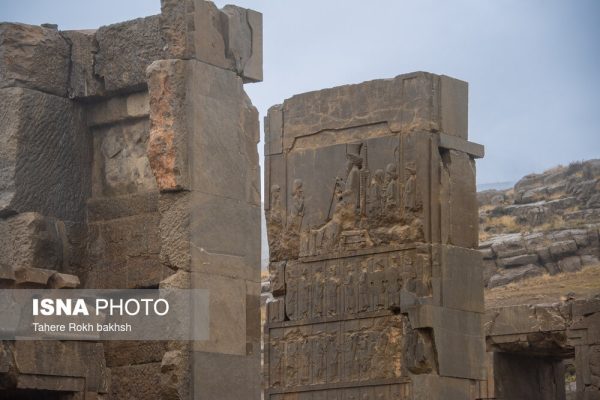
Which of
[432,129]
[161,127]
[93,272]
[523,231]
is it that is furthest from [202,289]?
[523,231]

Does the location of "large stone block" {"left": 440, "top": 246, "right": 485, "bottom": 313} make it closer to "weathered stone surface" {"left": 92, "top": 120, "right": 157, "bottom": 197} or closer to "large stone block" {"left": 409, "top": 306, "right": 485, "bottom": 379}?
"large stone block" {"left": 409, "top": 306, "right": 485, "bottom": 379}

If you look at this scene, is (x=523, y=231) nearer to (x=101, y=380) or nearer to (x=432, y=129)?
(x=432, y=129)

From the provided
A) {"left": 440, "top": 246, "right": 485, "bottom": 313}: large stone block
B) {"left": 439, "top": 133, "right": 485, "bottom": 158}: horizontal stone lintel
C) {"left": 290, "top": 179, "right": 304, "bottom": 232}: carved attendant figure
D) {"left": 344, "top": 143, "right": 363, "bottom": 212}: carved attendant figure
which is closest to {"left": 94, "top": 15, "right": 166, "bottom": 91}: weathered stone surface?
{"left": 440, "top": 246, "right": 485, "bottom": 313}: large stone block

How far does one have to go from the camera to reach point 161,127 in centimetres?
740

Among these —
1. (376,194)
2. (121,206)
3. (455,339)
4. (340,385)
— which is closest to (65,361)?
(121,206)

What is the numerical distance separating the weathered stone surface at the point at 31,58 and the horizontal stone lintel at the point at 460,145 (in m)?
6.98

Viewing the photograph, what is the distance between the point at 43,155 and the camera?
8680mm

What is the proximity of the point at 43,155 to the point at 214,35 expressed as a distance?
5.57ft

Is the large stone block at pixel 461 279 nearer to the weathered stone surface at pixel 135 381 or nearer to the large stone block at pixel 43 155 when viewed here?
the large stone block at pixel 43 155

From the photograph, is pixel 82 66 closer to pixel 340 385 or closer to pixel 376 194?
pixel 376 194

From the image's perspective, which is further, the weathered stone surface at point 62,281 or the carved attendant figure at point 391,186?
Result: the carved attendant figure at point 391,186

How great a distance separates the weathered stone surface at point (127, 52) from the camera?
8.52m

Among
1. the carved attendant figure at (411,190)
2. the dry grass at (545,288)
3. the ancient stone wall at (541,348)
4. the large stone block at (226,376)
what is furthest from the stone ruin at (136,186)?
the dry grass at (545,288)

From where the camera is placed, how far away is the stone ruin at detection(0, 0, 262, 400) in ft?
23.9
